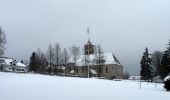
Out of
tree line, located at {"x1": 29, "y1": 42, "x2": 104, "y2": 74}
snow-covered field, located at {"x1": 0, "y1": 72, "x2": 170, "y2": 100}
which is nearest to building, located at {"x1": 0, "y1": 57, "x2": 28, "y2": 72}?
tree line, located at {"x1": 29, "y1": 42, "x2": 104, "y2": 74}

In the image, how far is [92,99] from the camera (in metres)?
16.5

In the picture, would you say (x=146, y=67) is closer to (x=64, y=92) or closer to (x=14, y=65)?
(x=14, y=65)

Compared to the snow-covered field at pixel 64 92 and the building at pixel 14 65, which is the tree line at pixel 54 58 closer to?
the building at pixel 14 65

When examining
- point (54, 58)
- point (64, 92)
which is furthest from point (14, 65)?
point (64, 92)

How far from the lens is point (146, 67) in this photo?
264 feet

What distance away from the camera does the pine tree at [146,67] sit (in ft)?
258

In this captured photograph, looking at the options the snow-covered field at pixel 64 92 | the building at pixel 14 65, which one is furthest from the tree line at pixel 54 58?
the snow-covered field at pixel 64 92

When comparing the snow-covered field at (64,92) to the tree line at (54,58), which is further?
the tree line at (54,58)

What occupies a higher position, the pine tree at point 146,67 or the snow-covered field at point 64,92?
the pine tree at point 146,67

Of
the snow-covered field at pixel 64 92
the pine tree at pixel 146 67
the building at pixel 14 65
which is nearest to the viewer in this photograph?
the snow-covered field at pixel 64 92

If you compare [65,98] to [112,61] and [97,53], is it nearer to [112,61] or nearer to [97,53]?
[97,53]

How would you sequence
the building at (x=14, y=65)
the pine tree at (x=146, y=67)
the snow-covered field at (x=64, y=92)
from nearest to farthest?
the snow-covered field at (x=64, y=92)
the pine tree at (x=146, y=67)
the building at (x=14, y=65)

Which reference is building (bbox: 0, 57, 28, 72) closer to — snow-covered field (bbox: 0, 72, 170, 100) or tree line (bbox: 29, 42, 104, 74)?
tree line (bbox: 29, 42, 104, 74)

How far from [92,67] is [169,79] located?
8311 centimetres
